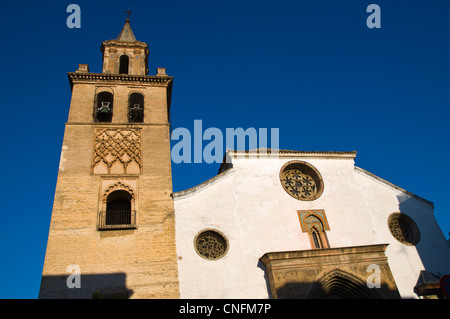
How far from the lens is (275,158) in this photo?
1427 cm

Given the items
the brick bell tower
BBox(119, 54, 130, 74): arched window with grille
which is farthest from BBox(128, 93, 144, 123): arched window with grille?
BBox(119, 54, 130, 74): arched window with grille

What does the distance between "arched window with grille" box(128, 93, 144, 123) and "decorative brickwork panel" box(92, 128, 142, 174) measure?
86cm

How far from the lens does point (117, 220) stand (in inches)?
482

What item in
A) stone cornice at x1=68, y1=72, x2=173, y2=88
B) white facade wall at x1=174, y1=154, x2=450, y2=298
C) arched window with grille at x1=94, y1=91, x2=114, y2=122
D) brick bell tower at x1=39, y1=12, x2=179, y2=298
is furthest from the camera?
stone cornice at x1=68, y1=72, x2=173, y2=88

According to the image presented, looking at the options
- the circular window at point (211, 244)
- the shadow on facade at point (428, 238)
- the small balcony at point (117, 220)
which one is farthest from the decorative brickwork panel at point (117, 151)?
the shadow on facade at point (428, 238)

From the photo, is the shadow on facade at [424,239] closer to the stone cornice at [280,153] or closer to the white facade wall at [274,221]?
the white facade wall at [274,221]

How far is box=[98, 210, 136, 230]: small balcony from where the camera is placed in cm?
1138

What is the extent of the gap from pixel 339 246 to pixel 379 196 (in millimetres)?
3149

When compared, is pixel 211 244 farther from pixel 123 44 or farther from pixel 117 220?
pixel 123 44

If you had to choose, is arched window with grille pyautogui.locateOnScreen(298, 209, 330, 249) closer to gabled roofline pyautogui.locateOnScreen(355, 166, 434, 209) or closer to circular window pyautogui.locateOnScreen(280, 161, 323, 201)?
circular window pyautogui.locateOnScreen(280, 161, 323, 201)

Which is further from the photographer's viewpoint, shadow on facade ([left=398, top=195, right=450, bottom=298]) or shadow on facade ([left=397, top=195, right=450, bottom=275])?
shadow on facade ([left=397, top=195, right=450, bottom=275])

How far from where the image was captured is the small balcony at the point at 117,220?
1138 cm
